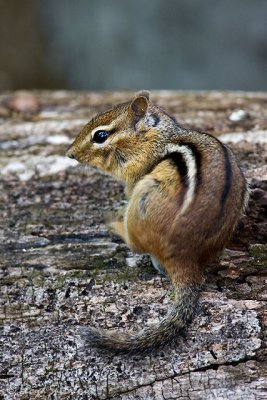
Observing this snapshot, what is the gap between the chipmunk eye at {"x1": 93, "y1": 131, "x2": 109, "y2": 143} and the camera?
3336 mm

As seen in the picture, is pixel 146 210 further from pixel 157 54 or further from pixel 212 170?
pixel 157 54

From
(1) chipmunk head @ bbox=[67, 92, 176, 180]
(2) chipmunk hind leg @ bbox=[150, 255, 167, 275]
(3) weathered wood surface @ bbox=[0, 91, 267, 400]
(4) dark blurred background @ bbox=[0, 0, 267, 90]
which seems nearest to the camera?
(3) weathered wood surface @ bbox=[0, 91, 267, 400]

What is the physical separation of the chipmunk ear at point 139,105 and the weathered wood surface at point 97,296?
57cm

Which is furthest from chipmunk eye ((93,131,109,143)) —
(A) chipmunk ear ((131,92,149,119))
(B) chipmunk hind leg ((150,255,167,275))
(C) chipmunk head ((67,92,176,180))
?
(B) chipmunk hind leg ((150,255,167,275))

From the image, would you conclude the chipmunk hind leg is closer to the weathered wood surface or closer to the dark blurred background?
the weathered wood surface

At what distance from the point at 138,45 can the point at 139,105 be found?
444 cm

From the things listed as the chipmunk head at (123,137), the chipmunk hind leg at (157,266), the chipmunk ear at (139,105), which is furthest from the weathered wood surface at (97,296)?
the chipmunk ear at (139,105)

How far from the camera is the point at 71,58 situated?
26.0 ft

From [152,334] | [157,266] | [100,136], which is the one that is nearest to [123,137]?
[100,136]

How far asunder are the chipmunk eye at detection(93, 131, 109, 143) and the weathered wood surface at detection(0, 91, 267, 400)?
1.41 ft

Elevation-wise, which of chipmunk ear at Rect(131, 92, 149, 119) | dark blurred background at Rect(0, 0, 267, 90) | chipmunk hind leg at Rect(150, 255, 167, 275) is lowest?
chipmunk hind leg at Rect(150, 255, 167, 275)

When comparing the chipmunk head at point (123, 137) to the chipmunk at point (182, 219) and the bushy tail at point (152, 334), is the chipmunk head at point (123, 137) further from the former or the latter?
the bushy tail at point (152, 334)

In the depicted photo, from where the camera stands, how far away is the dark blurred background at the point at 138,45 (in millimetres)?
7410

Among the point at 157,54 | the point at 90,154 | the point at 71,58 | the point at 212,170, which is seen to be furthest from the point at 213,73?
the point at 212,170
